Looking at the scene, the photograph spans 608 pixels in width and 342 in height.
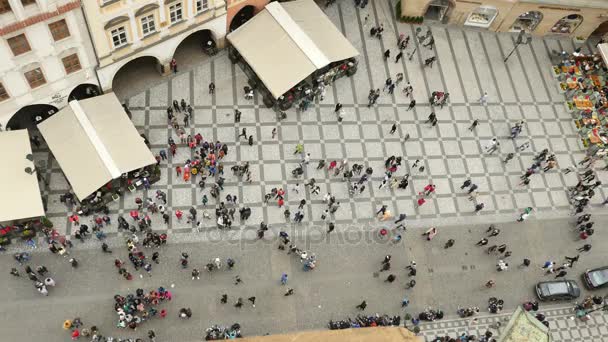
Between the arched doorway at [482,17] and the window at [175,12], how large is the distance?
23617 mm

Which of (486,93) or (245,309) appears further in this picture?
(486,93)

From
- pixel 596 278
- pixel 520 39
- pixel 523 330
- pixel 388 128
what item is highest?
pixel 520 39

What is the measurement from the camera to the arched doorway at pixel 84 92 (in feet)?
132

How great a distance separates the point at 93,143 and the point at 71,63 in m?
5.01

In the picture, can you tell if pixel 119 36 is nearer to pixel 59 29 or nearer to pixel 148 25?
pixel 148 25

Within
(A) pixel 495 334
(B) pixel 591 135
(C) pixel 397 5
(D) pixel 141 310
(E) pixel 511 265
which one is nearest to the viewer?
(D) pixel 141 310

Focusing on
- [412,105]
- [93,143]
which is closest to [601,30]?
[412,105]

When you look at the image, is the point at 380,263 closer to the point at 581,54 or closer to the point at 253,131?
the point at 253,131

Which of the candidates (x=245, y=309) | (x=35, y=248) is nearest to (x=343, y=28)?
(x=245, y=309)

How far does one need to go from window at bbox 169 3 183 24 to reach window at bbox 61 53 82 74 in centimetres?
671

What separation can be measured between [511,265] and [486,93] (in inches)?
552

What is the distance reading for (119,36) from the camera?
37.3 m

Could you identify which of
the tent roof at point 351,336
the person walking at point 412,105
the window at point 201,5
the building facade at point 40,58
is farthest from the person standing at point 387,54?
the tent roof at point 351,336

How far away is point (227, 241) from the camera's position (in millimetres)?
38125
